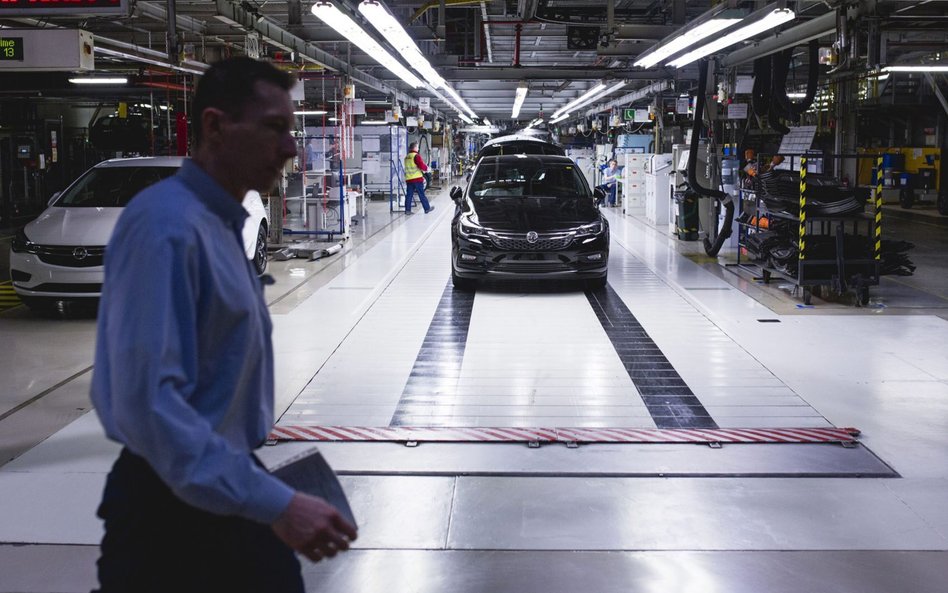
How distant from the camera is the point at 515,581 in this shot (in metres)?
3.69

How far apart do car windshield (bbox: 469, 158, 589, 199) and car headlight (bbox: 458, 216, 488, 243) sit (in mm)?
1100

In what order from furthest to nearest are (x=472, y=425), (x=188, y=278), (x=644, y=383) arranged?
(x=644, y=383), (x=472, y=425), (x=188, y=278)

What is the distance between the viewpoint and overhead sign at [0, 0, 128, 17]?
7.54 meters

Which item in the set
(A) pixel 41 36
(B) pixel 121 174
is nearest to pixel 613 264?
(B) pixel 121 174

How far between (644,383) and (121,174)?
21.8 feet

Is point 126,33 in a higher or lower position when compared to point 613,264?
higher

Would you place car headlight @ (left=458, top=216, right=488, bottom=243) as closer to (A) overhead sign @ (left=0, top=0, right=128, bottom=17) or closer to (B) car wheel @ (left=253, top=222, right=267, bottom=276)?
(B) car wheel @ (left=253, top=222, right=267, bottom=276)

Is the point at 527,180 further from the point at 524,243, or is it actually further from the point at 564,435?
the point at 564,435

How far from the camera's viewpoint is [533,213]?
11.1m

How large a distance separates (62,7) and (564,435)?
5.33m

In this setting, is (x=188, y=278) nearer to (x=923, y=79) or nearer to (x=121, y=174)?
(x=121, y=174)

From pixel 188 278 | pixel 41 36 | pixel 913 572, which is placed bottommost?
pixel 913 572

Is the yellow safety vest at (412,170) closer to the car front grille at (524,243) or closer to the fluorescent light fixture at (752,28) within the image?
the fluorescent light fixture at (752,28)

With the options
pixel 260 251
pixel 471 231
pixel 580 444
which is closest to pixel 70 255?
pixel 260 251
